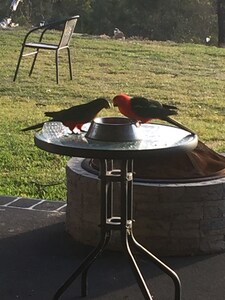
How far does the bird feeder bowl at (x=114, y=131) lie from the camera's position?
326 centimetres

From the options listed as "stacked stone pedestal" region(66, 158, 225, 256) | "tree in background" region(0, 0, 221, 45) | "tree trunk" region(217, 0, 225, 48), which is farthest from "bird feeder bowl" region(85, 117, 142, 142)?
"tree in background" region(0, 0, 221, 45)

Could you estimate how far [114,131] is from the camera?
3.26m

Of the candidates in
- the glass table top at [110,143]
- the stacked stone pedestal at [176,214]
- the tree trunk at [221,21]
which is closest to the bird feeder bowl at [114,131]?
the glass table top at [110,143]

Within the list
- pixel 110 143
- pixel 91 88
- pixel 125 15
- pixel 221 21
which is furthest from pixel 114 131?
pixel 125 15

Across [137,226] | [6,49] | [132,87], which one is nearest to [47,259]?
[137,226]

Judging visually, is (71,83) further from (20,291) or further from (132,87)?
(20,291)

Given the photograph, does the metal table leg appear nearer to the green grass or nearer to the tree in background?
the green grass

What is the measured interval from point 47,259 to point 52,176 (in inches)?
78.9

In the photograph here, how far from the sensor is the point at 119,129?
10.7 feet

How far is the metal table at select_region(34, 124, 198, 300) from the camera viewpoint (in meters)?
3.10

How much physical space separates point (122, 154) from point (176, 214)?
1132mm

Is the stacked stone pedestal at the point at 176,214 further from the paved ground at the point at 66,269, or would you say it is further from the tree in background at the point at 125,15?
the tree in background at the point at 125,15

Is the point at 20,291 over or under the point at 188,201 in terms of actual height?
under

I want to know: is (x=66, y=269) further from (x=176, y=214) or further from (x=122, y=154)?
(x=122, y=154)
